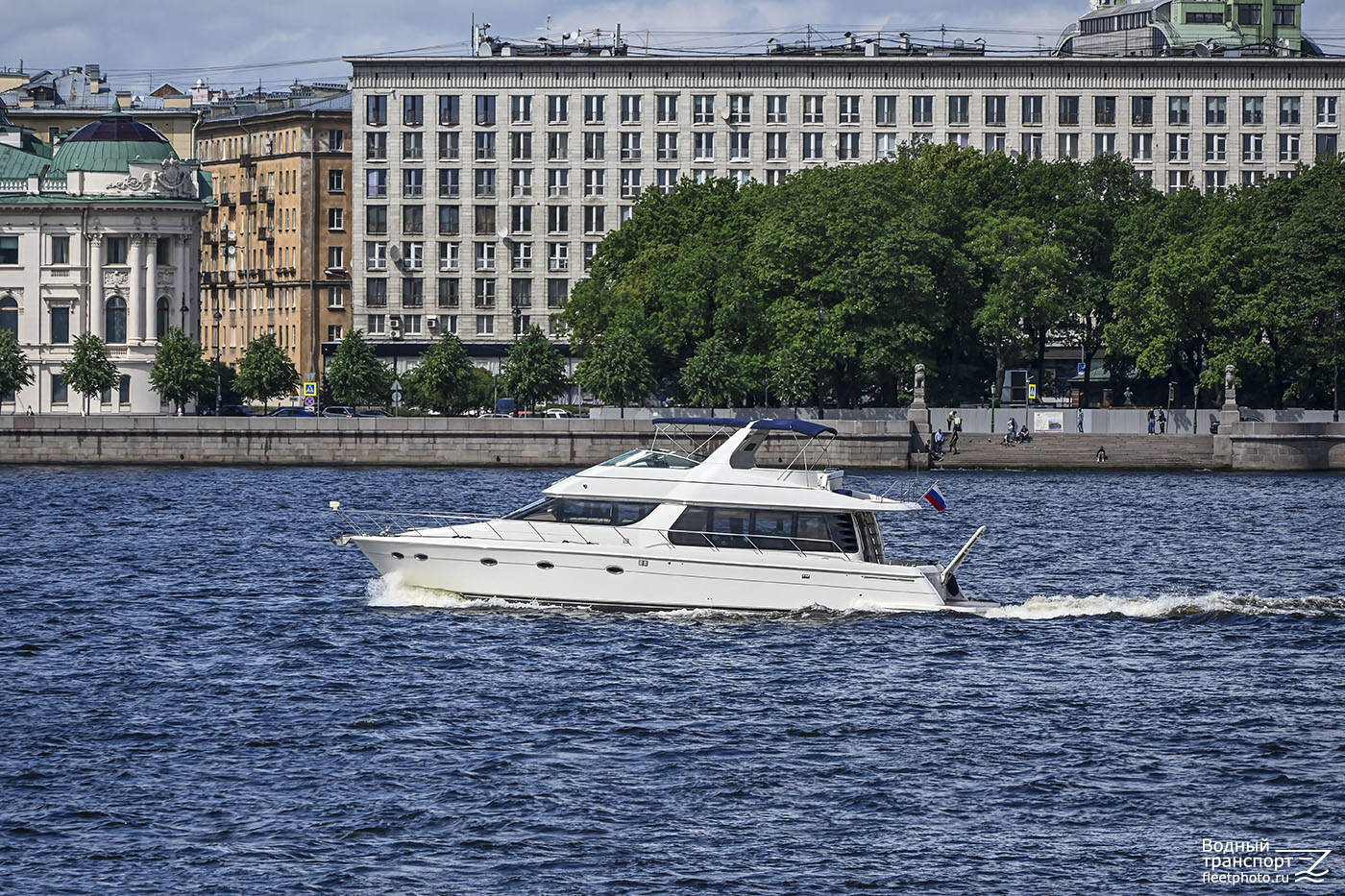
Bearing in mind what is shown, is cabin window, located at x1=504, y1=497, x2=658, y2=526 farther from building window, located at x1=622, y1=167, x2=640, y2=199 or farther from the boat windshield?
building window, located at x1=622, y1=167, x2=640, y2=199

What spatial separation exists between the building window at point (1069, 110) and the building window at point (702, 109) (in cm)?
2596

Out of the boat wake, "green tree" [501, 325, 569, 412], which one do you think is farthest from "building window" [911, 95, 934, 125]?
the boat wake

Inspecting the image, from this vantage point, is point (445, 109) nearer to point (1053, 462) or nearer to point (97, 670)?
point (1053, 462)

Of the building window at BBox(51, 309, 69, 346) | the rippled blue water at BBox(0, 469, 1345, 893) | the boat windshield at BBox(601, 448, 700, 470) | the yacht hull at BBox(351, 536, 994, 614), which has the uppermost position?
the building window at BBox(51, 309, 69, 346)

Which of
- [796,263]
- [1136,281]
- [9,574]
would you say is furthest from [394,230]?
[9,574]

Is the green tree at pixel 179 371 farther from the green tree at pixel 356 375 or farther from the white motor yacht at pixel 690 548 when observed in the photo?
the white motor yacht at pixel 690 548

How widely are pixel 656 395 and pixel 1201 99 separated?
55.0 metres

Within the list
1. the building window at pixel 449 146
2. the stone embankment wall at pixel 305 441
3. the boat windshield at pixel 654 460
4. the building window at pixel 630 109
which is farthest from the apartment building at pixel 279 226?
the boat windshield at pixel 654 460

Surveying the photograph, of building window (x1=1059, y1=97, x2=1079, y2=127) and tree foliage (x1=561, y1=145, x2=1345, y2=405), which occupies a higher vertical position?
building window (x1=1059, y1=97, x2=1079, y2=127)

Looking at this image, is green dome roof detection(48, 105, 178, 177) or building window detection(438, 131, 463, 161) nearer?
green dome roof detection(48, 105, 178, 177)

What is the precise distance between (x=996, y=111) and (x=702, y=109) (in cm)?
2177

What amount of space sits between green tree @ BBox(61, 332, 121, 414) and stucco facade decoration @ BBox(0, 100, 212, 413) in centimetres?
394

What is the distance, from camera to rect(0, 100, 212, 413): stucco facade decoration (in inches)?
4697

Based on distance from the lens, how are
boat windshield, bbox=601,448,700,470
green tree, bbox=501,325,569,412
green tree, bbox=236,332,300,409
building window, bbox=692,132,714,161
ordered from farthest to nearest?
building window, bbox=692,132,714,161, green tree, bbox=236,332,300,409, green tree, bbox=501,325,569,412, boat windshield, bbox=601,448,700,470
